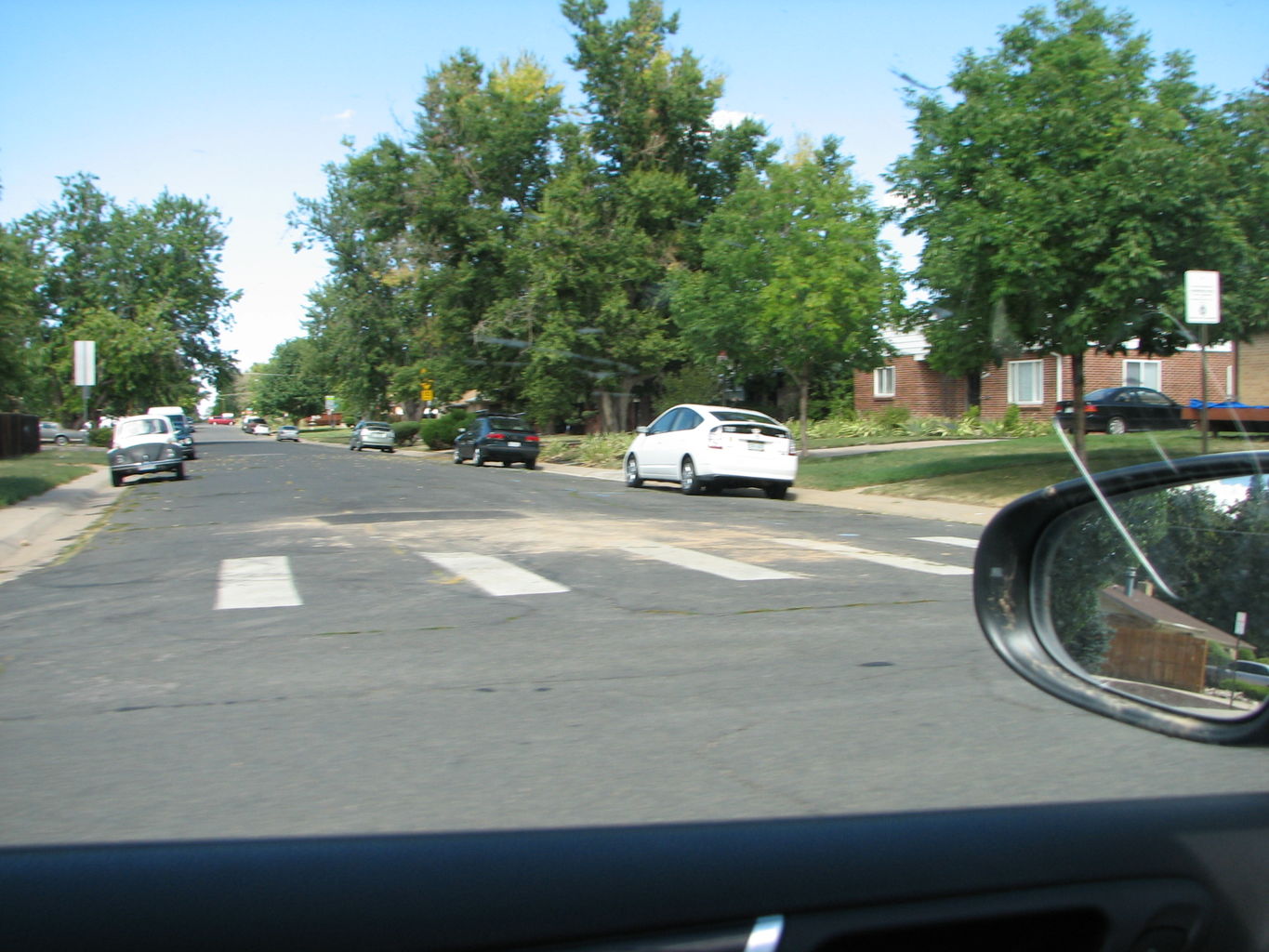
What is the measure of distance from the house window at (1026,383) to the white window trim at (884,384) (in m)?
6.19

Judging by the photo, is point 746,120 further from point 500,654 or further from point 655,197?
point 500,654

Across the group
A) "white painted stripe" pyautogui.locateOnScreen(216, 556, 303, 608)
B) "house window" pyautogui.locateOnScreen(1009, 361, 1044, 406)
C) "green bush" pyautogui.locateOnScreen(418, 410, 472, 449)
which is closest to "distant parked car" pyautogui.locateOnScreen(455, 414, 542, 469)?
"green bush" pyautogui.locateOnScreen(418, 410, 472, 449)

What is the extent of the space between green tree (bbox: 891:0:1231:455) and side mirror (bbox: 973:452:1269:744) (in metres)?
13.2

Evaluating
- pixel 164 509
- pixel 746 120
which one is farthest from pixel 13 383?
pixel 746 120

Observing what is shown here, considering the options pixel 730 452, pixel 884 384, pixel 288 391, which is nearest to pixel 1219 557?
pixel 730 452

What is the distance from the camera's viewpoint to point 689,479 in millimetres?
21250

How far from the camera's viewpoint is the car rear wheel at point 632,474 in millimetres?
23688

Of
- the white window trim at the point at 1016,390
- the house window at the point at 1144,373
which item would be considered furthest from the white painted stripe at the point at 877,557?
the house window at the point at 1144,373

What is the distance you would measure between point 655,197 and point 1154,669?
128 ft

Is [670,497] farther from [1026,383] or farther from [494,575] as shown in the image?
[1026,383]

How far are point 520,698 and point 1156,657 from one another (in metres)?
3.68

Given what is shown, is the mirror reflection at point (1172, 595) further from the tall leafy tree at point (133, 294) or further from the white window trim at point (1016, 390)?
the tall leafy tree at point (133, 294)

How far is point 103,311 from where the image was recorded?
222 feet

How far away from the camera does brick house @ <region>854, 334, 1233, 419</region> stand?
30.6 m
